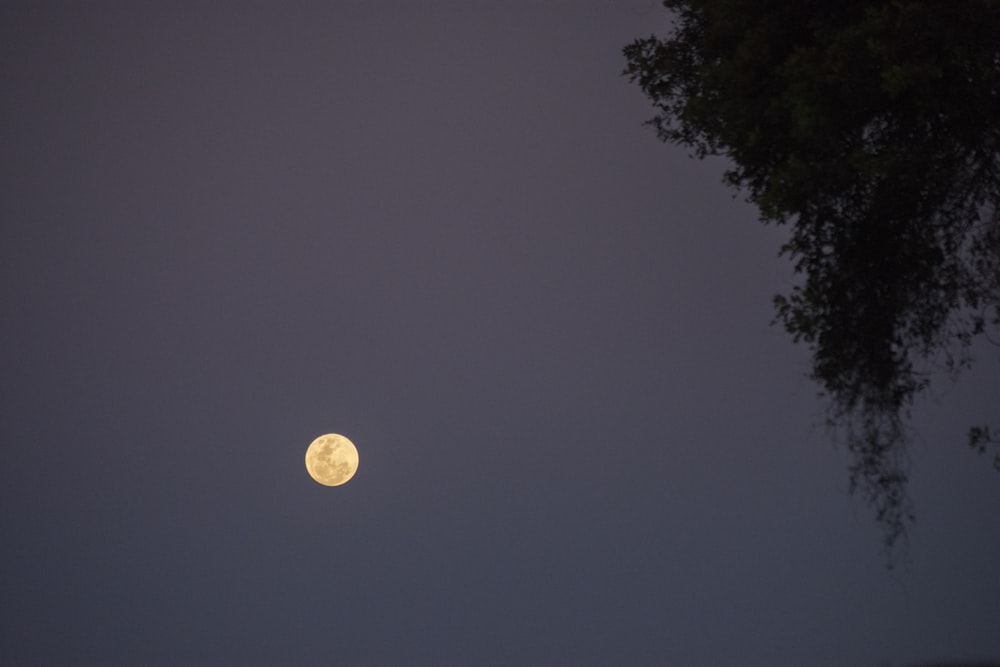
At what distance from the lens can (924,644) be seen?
31.6m

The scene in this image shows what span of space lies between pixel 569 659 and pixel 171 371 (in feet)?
109

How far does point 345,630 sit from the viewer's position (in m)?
49.8

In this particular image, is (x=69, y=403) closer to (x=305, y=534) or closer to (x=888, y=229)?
(x=305, y=534)

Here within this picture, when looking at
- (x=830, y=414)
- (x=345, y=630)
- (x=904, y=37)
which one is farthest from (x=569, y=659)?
(x=904, y=37)

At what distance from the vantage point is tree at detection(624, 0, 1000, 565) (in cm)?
891

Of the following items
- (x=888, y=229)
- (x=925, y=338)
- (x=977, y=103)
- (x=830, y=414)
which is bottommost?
(x=830, y=414)

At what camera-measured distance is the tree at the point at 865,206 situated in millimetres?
8906

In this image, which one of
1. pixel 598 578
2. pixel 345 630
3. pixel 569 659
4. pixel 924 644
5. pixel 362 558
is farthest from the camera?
pixel 362 558

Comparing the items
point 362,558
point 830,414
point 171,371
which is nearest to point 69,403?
point 171,371

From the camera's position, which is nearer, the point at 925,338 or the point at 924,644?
the point at 925,338

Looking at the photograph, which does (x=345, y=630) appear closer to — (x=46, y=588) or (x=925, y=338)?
(x=46, y=588)

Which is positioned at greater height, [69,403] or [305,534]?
[69,403]

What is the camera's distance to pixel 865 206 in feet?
31.9

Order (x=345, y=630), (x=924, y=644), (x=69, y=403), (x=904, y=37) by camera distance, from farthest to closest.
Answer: (x=69, y=403) → (x=345, y=630) → (x=924, y=644) → (x=904, y=37)
